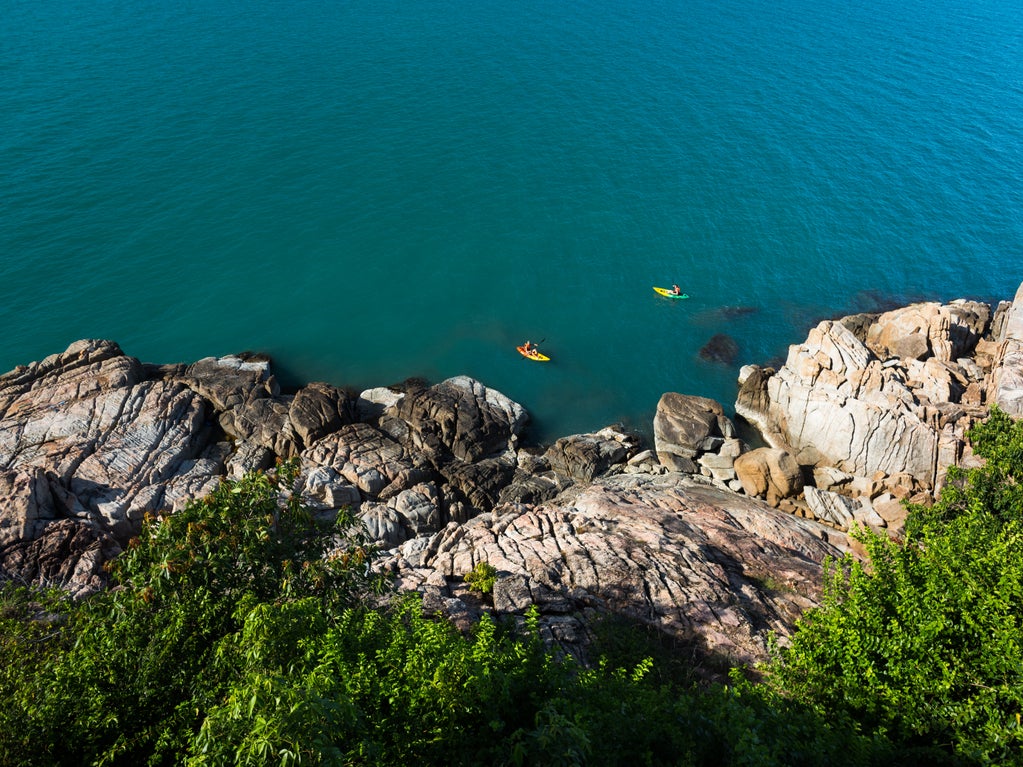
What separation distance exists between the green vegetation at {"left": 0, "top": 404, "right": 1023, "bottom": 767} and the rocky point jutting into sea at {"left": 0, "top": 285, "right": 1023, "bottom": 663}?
27.4 feet

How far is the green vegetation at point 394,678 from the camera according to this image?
14352 millimetres

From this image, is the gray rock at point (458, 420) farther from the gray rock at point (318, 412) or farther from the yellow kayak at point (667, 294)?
the yellow kayak at point (667, 294)

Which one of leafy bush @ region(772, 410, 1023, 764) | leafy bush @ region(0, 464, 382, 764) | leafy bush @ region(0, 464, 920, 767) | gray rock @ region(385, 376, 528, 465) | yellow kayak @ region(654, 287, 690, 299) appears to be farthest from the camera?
yellow kayak @ region(654, 287, 690, 299)

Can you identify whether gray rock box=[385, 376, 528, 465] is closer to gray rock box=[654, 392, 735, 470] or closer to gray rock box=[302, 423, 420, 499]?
gray rock box=[302, 423, 420, 499]

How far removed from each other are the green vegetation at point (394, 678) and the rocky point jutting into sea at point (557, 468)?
27.4ft

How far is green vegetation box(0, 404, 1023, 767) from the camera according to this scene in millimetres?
14352

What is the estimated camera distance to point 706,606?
29.4 m

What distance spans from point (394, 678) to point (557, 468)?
28561 mm

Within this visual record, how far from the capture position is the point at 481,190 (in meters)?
70.4

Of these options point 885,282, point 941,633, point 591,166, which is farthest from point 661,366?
point 941,633

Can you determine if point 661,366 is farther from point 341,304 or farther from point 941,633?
point 941,633

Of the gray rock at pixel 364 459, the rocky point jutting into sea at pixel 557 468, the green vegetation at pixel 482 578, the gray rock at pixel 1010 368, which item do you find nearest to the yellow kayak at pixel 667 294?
the rocky point jutting into sea at pixel 557 468

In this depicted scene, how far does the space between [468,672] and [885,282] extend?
60.8 m

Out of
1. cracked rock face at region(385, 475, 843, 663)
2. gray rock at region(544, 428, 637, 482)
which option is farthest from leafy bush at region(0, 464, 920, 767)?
gray rock at region(544, 428, 637, 482)
